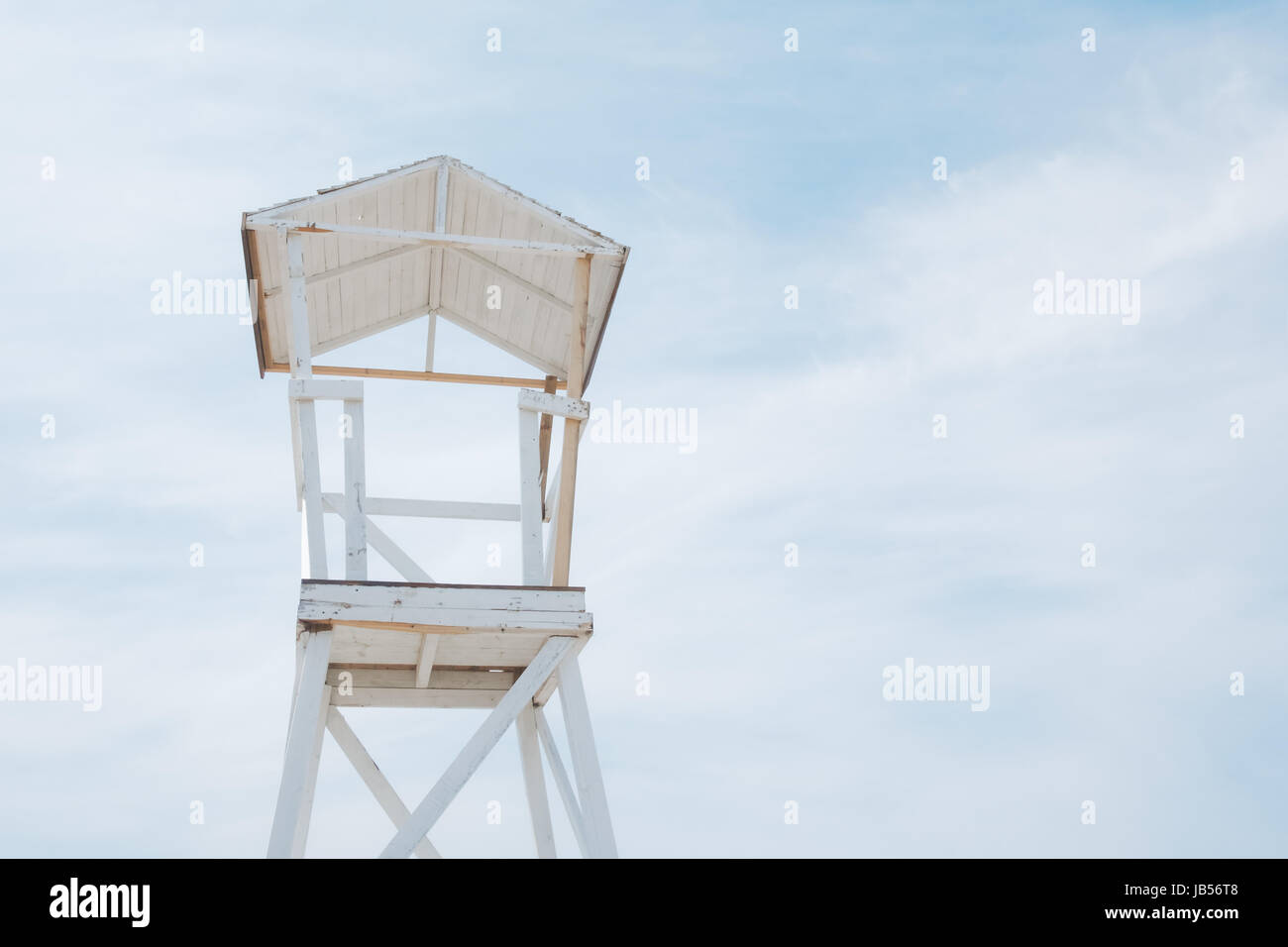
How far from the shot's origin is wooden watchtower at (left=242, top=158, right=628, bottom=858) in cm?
1138

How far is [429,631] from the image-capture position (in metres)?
11.5

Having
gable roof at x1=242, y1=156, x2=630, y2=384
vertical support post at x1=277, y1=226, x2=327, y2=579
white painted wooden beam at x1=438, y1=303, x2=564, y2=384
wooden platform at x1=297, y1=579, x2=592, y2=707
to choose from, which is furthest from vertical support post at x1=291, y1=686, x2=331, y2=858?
white painted wooden beam at x1=438, y1=303, x2=564, y2=384

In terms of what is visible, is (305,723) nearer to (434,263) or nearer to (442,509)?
A: (442,509)

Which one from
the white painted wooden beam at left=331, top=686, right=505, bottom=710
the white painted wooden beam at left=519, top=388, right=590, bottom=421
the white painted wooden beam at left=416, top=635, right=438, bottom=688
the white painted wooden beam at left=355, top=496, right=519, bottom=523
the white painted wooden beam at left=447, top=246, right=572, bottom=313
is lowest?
the white painted wooden beam at left=331, top=686, right=505, bottom=710

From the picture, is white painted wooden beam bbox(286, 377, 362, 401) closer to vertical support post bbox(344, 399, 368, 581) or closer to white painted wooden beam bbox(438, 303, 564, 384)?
vertical support post bbox(344, 399, 368, 581)

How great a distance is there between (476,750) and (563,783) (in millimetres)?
1016

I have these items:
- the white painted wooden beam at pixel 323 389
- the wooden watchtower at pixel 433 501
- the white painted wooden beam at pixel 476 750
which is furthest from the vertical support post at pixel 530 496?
the white painted wooden beam at pixel 323 389

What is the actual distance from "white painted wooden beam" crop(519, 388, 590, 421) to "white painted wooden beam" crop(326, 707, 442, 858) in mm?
3202

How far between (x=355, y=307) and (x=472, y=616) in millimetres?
4572
